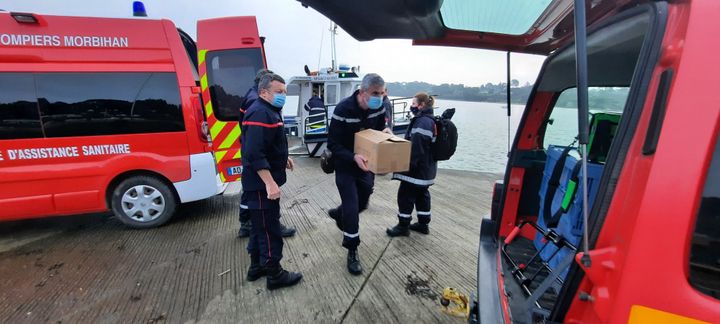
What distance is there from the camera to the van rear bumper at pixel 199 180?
357 centimetres

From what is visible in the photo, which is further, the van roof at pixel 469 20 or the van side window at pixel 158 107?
the van side window at pixel 158 107

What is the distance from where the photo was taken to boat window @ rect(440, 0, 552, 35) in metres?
1.50

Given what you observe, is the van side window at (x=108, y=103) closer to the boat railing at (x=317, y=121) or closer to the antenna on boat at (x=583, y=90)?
the antenna on boat at (x=583, y=90)

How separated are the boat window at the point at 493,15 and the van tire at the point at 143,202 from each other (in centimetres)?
347

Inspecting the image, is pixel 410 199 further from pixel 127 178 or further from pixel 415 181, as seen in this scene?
pixel 127 178

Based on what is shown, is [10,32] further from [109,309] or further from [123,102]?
[109,309]

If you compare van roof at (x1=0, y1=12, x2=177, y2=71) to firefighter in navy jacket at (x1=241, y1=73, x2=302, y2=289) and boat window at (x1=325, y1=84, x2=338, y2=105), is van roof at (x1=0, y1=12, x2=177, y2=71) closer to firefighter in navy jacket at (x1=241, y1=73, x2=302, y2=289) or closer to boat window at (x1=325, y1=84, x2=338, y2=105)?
firefighter in navy jacket at (x1=241, y1=73, x2=302, y2=289)

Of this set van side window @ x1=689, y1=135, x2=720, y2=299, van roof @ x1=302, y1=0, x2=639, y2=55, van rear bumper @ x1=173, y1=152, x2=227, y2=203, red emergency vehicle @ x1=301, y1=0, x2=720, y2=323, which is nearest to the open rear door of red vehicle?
van rear bumper @ x1=173, y1=152, x2=227, y2=203

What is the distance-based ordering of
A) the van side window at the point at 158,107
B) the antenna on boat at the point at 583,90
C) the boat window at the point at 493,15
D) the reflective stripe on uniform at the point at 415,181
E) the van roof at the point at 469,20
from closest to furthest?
the antenna on boat at the point at 583,90
the van roof at the point at 469,20
the boat window at the point at 493,15
the reflective stripe on uniform at the point at 415,181
the van side window at the point at 158,107

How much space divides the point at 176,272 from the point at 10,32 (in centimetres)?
286

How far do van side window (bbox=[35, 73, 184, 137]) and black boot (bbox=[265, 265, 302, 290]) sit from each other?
2.09 meters

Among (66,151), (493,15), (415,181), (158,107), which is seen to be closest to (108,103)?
(158,107)

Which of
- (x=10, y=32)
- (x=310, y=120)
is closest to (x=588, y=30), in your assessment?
(x=10, y=32)

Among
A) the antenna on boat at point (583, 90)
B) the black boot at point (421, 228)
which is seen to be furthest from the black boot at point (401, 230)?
the antenna on boat at point (583, 90)
